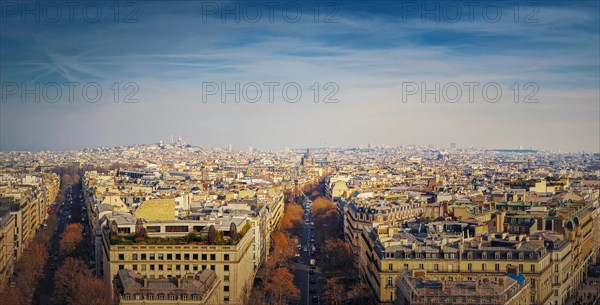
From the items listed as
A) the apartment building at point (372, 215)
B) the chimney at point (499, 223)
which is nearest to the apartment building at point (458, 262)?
the chimney at point (499, 223)

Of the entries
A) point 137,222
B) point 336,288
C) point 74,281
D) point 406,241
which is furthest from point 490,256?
point 74,281

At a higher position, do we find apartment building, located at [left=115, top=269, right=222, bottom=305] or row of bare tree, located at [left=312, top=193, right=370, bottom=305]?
apartment building, located at [left=115, top=269, right=222, bottom=305]

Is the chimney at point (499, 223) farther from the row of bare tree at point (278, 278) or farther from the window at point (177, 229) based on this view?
the window at point (177, 229)

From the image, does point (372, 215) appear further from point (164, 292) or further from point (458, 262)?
point (164, 292)

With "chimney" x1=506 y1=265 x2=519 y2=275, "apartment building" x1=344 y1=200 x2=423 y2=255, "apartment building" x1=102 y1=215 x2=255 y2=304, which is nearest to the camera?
"chimney" x1=506 y1=265 x2=519 y2=275

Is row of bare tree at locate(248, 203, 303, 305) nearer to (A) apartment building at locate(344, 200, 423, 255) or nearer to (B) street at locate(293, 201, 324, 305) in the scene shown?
(B) street at locate(293, 201, 324, 305)

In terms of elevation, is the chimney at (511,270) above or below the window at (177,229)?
below

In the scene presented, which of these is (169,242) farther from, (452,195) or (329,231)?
(452,195)

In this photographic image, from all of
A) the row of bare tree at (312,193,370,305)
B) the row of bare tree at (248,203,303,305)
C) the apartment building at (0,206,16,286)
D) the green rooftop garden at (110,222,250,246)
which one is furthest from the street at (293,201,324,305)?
the apartment building at (0,206,16,286)

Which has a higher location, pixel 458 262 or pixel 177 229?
pixel 177 229

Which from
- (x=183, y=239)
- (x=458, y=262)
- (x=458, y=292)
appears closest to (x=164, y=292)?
(x=183, y=239)

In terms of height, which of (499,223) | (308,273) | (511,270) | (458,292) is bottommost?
(308,273)
